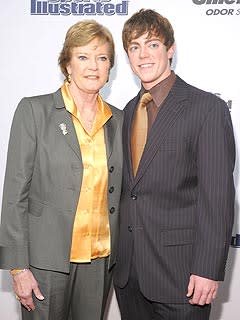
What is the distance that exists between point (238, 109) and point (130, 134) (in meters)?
0.96

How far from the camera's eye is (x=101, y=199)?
2.04m

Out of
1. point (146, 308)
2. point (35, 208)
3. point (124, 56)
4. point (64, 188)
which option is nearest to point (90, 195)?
point (64, 188)

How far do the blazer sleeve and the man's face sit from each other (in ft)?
1.67

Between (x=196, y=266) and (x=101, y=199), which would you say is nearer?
(x=196, y=266)

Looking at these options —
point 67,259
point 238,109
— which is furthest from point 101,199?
point 238,109

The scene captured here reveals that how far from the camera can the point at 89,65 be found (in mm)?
2020

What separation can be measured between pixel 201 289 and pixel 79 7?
1.80 metres

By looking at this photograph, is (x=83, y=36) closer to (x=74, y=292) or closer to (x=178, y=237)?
(x=178, y=237)

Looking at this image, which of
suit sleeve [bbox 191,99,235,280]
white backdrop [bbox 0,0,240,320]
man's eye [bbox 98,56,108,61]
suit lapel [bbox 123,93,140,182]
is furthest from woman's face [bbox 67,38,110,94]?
white backdrop [bbox 0,0,240,320]

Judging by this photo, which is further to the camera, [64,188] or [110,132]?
[110,132]

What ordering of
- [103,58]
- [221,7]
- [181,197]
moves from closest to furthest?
[181,197] → [103,58] → [221,7]

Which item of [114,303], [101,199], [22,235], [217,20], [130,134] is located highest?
[217,20]

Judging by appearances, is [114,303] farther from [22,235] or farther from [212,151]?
[212,151]

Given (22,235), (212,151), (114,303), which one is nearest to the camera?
(212,151)
